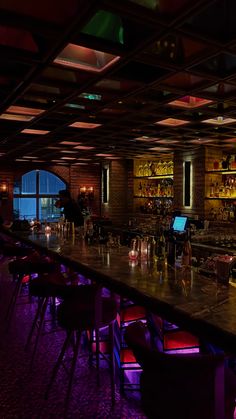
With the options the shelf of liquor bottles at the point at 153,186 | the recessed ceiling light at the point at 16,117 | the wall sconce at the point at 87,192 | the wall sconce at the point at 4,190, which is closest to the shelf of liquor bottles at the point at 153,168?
the shelf of liquor bottles at the point at 153,186

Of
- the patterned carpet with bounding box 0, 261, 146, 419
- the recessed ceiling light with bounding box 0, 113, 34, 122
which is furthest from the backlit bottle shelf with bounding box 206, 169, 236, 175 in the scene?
the patterned carpet with bounding box 0, 261, 146, 419

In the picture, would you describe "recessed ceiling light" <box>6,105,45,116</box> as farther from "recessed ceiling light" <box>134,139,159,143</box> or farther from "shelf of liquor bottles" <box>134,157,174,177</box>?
"shelf of liquor bottles" <box>134,157,174,177</box>

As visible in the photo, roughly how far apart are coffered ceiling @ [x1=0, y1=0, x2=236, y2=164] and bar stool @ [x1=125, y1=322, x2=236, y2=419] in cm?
215

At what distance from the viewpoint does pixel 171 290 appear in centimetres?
243

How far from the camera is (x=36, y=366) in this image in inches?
131

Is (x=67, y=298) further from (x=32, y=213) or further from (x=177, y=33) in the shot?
(x=32, y=213)

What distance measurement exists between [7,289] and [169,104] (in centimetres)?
414

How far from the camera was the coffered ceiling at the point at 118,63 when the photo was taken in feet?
8.22

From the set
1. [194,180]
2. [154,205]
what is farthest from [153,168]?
[194,180]

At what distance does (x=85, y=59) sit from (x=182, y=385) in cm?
314

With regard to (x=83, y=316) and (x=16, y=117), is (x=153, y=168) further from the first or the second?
(x=83, y=316)

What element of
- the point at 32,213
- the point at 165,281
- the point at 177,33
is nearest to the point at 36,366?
the point at 165,281

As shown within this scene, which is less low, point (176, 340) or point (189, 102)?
point (189, 102)

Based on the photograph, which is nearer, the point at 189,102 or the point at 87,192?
the point at 189,102
